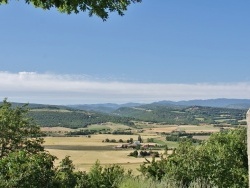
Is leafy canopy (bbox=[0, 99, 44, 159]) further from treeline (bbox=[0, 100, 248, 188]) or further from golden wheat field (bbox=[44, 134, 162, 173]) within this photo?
golden wheat field (bbox=[44, 134, 162, 173])

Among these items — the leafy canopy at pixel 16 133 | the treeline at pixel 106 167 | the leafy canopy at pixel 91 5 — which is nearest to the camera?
the leafy canopy at pixel 91 5

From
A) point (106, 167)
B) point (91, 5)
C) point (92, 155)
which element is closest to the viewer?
point (91, 5)

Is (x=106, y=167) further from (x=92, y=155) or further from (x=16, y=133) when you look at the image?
(x=92, y=155)

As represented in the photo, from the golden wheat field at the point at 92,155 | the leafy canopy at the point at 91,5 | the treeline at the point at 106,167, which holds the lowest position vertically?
the golden wheat field at the point at 92,155

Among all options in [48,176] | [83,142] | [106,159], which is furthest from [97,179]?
[83,142]

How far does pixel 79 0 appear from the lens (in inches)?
339

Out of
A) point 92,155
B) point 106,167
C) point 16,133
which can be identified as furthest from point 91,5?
point 92,155

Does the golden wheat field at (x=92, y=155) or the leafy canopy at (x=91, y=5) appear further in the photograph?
the golden wheat field at (x=92, y=155)

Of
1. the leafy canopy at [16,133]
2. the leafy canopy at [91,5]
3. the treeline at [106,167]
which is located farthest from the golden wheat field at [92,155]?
the leafy canopy at [91,5]

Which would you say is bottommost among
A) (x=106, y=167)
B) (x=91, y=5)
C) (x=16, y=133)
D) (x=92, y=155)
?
(x=92, y=155)

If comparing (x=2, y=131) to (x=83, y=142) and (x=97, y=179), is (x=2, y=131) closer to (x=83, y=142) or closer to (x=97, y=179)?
(x=97, y=179)

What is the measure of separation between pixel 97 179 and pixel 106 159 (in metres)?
79.6

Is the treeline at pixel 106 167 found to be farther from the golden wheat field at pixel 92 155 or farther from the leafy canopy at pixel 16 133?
the golden wheat field at pixel 92 155

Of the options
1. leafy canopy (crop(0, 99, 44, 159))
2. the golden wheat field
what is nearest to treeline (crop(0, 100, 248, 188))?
leafy canopy (crop(0, 99, 44, 159))
